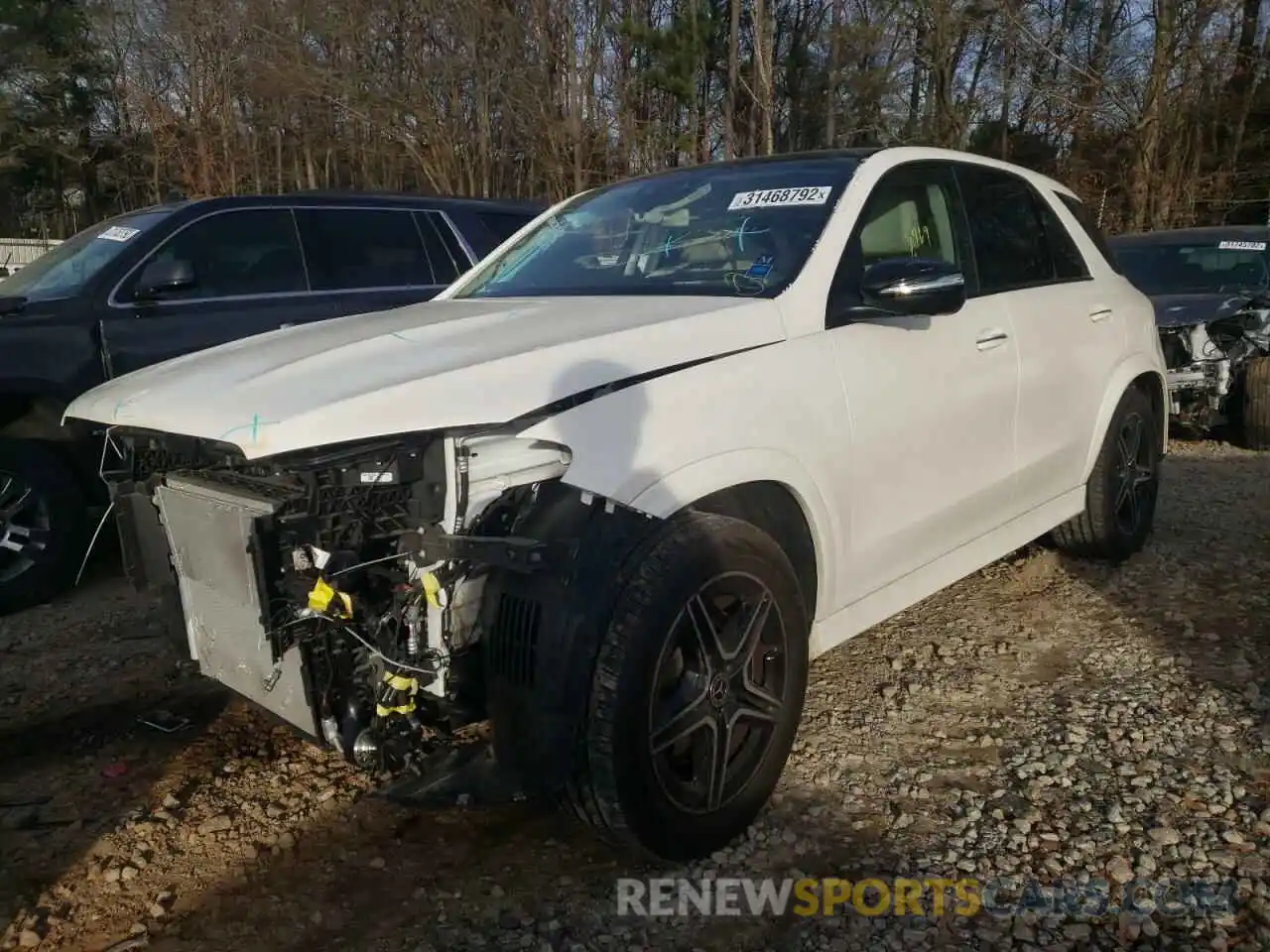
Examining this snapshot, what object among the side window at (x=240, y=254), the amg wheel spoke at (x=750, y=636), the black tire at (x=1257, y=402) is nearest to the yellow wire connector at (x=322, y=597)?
the amg wheel spoke at (x=750, y=636)

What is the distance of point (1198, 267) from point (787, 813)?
25.7 ft

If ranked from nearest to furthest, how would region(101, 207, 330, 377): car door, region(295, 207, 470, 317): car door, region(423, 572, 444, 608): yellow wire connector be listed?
region(423, 572, 444, 608): yellow wire connector, region(101, 207, 330, 377): car door, region(295, 207, 470, 317): car door

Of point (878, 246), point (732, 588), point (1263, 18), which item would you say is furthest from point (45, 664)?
point (1263, 18)

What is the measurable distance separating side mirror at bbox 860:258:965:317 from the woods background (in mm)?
16066

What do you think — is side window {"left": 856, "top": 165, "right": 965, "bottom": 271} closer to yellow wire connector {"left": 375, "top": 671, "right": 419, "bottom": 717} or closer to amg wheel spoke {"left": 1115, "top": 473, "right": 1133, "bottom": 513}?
amg wheel spoke {"left": 1115, "top": 473, "right": 1133, "bottom": 513}

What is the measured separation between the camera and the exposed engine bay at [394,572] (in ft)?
7.35

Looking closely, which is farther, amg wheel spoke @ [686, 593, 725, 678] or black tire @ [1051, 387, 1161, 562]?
black tire @ [1051, 387, 1161, 562]

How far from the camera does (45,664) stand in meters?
4.12

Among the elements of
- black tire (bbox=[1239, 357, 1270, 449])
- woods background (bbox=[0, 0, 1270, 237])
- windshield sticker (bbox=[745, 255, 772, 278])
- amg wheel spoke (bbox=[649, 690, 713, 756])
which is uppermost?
woods background (bbox=[0, 0, 1270, 237])

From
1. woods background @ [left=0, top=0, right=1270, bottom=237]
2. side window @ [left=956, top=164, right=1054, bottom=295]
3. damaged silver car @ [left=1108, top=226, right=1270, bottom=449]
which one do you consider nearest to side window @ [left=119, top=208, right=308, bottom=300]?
side window @ [left=956, top=164, right=1054, bottom=295]

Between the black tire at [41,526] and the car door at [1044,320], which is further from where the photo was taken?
the black tire at [41,526]

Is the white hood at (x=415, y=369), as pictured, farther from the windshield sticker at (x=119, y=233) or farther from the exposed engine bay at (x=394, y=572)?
the windshield sticker at (x=119, y=233)

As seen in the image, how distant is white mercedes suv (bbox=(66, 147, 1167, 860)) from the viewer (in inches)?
88.8

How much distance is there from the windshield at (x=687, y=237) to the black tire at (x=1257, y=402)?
5.92 metres
